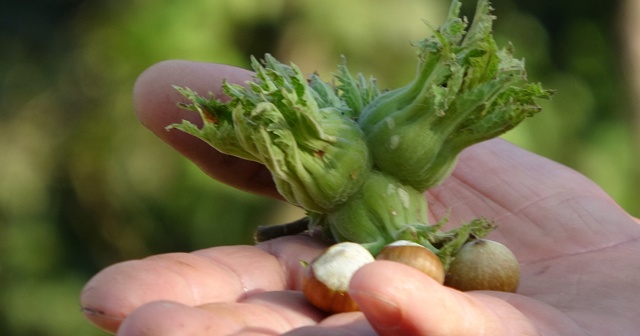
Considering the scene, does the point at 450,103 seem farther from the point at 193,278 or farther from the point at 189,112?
the point at 189,112

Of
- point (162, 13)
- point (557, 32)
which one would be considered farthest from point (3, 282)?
point (557, 32)

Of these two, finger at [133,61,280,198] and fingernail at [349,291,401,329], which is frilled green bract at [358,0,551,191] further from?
fingernail at [349,291,401,329]

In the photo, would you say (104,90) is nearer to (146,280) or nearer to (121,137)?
(121,137)

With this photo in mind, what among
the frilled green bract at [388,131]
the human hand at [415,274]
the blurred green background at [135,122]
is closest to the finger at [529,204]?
the human hand at [415,274]

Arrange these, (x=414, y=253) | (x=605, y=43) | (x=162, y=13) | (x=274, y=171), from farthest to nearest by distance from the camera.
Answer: (x=605, y=43) → (x=162, y=13) → (x=274, y=171) → (x=414, y=253)

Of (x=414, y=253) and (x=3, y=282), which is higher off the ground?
(x=414, y=253)
